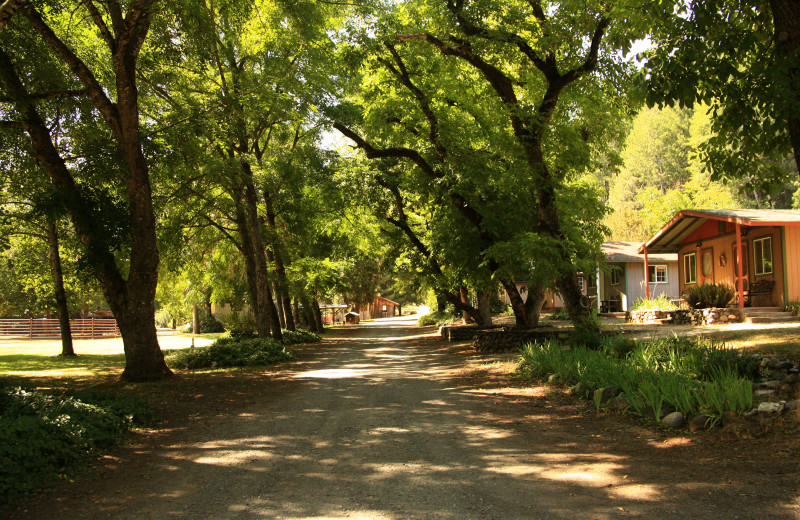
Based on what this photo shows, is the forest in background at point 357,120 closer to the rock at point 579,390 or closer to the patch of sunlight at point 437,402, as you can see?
the rock at point 579,390

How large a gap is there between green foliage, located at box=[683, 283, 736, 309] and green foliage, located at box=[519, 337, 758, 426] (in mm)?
9651

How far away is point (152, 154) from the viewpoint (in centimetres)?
1257

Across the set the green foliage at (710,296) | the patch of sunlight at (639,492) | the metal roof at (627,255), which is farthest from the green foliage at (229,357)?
the metal roof at (627,255)

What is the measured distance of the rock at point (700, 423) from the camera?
615cm

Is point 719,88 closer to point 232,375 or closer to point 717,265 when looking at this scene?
point 232,375

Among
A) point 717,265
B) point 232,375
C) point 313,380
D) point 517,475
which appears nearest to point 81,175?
point 232,375

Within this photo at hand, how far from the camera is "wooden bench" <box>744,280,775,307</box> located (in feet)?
58.3

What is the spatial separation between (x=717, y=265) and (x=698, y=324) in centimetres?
433

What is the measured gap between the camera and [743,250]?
1934cm

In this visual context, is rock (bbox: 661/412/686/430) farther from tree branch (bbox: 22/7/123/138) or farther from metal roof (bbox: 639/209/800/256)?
metal roof (bbox: 639/209/800/256)

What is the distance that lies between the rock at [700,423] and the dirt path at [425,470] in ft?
0.80

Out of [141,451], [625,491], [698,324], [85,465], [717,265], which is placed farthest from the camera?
[717,265]

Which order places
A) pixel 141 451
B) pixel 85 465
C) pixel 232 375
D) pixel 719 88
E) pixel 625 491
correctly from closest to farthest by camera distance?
pixel 625 491, pixel 85 465, pixel 141 451, pixel 719 88, pixel 232 375

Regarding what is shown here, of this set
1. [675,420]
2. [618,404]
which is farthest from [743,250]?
[675,420]
